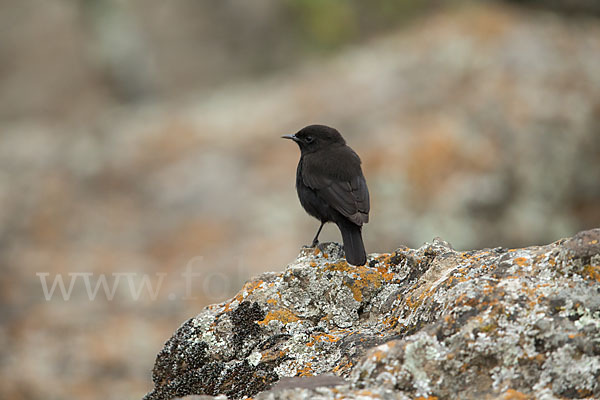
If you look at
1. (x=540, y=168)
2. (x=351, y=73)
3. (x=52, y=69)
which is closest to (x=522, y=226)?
(x=540, y=168)

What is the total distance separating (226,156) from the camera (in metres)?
13.3

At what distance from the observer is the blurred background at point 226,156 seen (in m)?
10.5

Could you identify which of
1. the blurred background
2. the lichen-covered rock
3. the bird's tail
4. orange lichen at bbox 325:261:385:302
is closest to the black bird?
the bird's tail

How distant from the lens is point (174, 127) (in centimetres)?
1519

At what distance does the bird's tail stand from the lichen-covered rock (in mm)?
87

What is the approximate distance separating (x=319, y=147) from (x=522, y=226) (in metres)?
5.94

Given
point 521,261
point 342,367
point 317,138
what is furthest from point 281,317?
point 317,138

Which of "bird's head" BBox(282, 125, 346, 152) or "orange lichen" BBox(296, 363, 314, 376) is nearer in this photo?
"orange lichen" BBox(296, 363, 314, 376)

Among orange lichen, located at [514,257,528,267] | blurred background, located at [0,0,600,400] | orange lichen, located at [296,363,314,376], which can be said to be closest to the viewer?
orange lichen, located at [514,257,528,267]

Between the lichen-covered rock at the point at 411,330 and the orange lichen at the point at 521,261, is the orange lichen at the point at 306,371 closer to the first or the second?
the lichen-covered rock at the point at 411,330

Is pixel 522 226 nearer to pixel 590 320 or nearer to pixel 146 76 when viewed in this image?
pixel 590 320

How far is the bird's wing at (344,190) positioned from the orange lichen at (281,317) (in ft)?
4.20

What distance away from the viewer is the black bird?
18.9 ft

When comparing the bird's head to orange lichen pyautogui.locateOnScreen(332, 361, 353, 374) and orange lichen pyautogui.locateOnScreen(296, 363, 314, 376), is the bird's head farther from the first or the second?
orange lichen pyautogui.locateOnScreen(332, 361, 353, 374)
